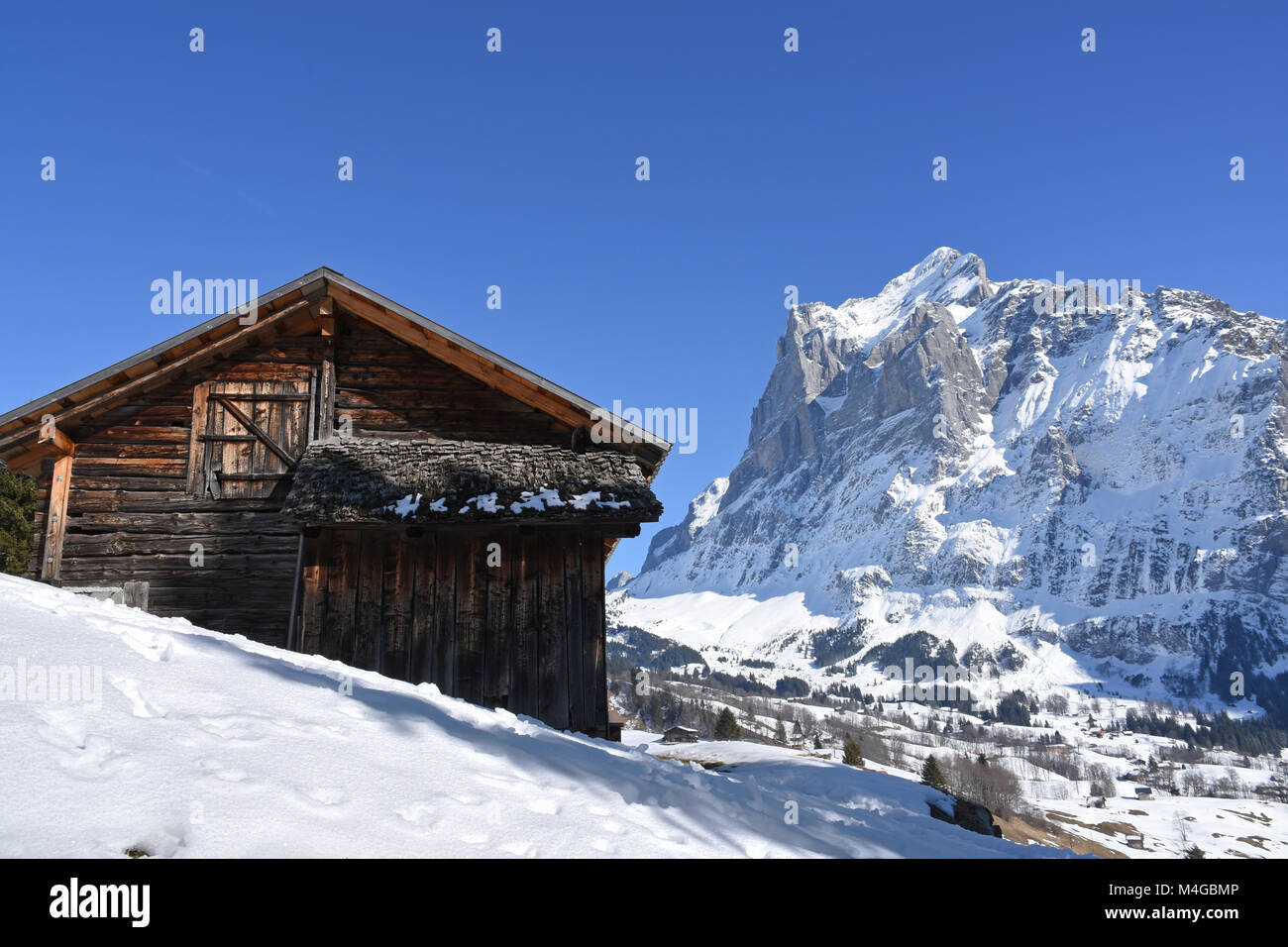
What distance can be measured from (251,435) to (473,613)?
4.64m

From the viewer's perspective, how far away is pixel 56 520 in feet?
42.7

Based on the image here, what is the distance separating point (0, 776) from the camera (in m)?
3.86

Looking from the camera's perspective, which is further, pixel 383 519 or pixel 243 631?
pixel 243 631

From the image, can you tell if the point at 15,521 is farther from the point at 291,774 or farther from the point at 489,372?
the point at 291,774

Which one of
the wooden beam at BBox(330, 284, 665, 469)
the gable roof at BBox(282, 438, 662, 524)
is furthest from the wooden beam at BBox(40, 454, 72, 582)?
the wooden beam at BBox(330, 284, 665, 469)

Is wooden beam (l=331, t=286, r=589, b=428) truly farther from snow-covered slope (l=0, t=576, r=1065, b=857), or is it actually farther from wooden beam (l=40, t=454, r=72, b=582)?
snow-covered slope (l=0, t=576, r=1065, b=857)

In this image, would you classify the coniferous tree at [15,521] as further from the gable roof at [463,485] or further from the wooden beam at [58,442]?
the gable roof at [463,485]

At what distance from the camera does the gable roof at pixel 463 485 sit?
11.7m

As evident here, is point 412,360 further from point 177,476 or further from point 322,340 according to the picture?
point 177,476

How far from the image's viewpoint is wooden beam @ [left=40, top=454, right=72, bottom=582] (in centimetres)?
1277

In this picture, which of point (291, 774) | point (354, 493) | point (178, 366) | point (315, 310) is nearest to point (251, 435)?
point (178, 366)

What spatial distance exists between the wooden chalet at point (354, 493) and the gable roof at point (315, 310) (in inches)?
1.2
